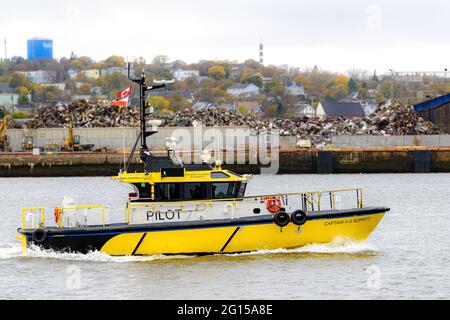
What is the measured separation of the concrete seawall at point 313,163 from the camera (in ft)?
255

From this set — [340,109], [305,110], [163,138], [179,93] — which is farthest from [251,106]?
[163,138]

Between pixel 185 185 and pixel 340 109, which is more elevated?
pixel 185 185

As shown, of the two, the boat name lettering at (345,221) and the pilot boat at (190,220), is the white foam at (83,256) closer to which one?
the pilot boat at (190,220)

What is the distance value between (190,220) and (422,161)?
5018 cm

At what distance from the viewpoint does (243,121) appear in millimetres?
97750

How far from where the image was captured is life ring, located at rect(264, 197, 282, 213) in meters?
29.9

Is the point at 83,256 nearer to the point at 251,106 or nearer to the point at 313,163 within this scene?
the point at 313,163

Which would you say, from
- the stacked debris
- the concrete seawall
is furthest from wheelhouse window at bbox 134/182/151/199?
the stacked debris

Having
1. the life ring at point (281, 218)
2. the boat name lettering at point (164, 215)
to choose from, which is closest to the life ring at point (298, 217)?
the life ring at point (281, 218)

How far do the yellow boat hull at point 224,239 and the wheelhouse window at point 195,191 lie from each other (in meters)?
0.91
